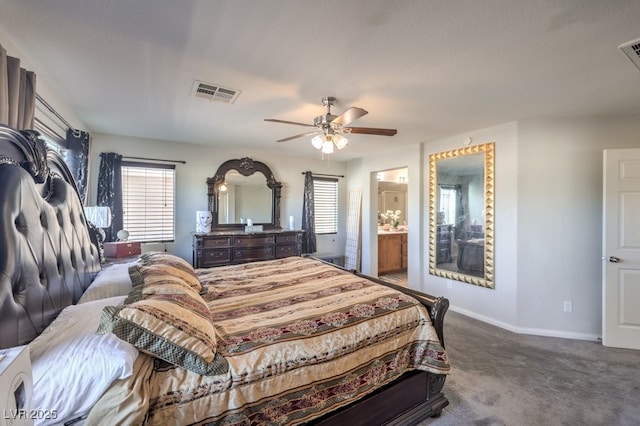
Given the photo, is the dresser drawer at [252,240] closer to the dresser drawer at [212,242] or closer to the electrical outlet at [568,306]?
the dresser drawer at [212,242]

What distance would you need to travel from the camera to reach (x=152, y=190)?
4.43 meters

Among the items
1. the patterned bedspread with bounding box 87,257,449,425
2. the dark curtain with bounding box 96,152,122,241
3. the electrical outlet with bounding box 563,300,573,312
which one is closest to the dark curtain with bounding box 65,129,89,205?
the dark curtain with bounding box 96,152,122,241

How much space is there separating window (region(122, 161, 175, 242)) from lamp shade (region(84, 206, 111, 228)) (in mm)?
1282

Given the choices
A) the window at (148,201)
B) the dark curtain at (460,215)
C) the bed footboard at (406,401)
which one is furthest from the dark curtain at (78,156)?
the dark curtain at (460,215)

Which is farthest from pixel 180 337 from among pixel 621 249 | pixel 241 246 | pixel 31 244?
pixel 621 249

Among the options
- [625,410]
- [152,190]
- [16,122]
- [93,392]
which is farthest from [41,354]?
[152,190]

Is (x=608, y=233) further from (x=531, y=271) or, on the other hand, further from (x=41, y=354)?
(x=41, y=354)

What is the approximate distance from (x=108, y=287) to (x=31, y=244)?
0.64 metres

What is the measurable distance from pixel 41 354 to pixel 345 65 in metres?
2.28

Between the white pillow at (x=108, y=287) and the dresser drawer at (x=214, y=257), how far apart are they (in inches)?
89.9

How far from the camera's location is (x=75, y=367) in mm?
993

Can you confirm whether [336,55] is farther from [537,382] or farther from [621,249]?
[621,249]

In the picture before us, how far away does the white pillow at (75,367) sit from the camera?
37.5 inches

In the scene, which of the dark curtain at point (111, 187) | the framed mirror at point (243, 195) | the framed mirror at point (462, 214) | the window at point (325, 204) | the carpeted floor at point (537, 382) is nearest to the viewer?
the carpeted floor at point (537, 382)
